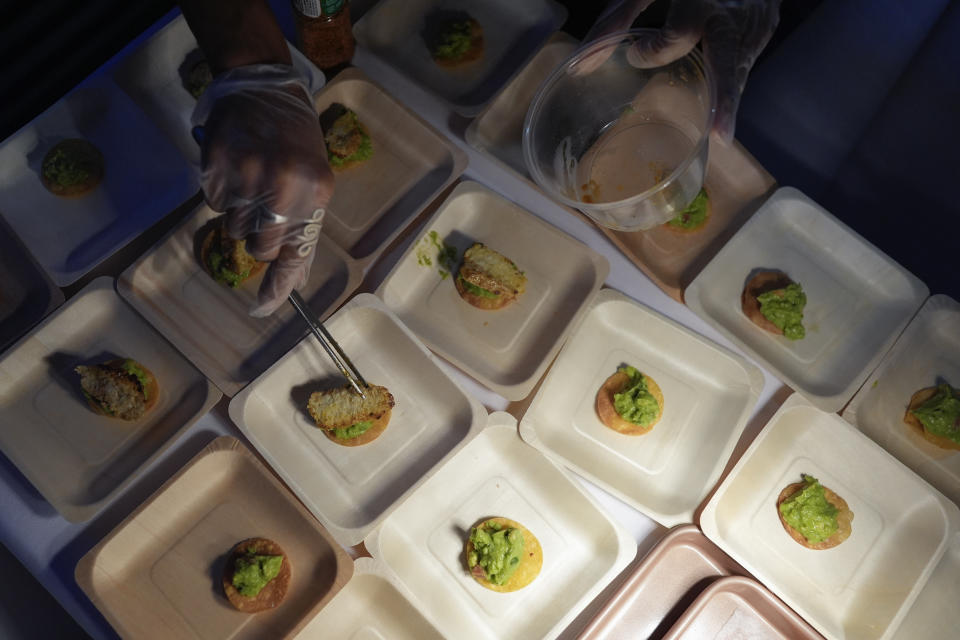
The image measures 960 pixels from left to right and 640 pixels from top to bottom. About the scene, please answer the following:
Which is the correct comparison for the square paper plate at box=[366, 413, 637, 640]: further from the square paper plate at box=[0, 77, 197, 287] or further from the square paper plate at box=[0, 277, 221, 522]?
the square paper plate at box=[0, 77, 197, 287]

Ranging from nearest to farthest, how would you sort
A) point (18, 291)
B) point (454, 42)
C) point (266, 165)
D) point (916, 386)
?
point (266, 165) → point (18, 291) → point (916, 386) → point (454, 42)

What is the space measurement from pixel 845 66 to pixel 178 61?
1.96 m

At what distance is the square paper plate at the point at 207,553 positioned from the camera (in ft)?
4.75

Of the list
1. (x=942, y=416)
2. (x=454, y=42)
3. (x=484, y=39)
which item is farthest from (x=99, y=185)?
(x=942, y=416)

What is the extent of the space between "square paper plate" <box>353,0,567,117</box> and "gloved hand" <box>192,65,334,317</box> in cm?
51

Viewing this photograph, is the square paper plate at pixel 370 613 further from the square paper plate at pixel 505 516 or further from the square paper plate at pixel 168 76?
the square paper plate at pixel 168 76

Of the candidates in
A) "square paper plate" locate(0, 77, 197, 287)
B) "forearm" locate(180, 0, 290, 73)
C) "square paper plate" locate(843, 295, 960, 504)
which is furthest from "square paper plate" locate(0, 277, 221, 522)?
"square paper plate" locate(843, 295, 960, 504)

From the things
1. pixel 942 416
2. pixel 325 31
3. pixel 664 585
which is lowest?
pixel 942 416

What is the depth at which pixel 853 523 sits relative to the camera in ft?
5.39

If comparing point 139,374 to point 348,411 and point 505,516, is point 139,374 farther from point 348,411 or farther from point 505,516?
point 505,516

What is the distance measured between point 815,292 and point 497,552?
3.44ft

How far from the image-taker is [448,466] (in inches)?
63.7

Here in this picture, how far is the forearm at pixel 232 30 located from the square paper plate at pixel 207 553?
82 centimetres

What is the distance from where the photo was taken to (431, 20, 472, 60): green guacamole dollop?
1874 mm
